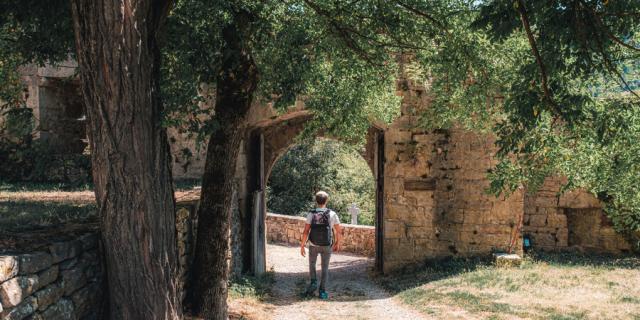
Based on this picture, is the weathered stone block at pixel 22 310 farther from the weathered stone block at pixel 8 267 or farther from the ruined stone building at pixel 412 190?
the ruined stone building at pixel 412 190

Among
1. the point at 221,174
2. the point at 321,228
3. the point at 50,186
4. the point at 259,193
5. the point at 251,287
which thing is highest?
the point at 221,174

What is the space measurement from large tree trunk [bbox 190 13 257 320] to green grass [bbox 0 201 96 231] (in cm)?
129

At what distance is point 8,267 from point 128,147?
1202mm

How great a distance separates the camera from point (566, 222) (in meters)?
12.1

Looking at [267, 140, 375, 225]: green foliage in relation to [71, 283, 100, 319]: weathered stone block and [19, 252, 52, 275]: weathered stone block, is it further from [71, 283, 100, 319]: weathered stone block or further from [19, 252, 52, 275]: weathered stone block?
[19, 252, 52, 275]: weathered stone block

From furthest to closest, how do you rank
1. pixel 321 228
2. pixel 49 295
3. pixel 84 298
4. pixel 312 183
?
pixel 312 183 → pixel 321 228 → pixel 84 298 → pixel 49 295

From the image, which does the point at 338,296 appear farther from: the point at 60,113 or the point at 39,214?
the point at 60,113

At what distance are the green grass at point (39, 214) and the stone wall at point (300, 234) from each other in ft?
29.5

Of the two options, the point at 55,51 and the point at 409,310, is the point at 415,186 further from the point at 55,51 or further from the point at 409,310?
the point at 55,51

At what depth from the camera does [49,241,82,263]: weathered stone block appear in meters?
3.98

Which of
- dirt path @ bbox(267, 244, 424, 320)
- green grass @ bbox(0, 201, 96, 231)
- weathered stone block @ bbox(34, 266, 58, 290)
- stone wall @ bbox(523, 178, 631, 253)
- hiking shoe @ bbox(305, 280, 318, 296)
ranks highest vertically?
green grass @ bbox(0, 201, 96, 231)

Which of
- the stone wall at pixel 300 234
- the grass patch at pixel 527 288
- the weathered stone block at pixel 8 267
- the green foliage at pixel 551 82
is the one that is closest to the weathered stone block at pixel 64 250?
the weathered stone block at pixel 8 267

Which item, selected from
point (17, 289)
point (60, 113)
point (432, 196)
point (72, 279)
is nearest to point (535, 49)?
point (72, 279)

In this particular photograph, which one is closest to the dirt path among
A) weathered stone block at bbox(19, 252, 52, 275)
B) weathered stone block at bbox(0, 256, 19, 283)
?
weathered stone block at bbox(19, 252, 52, 275)
